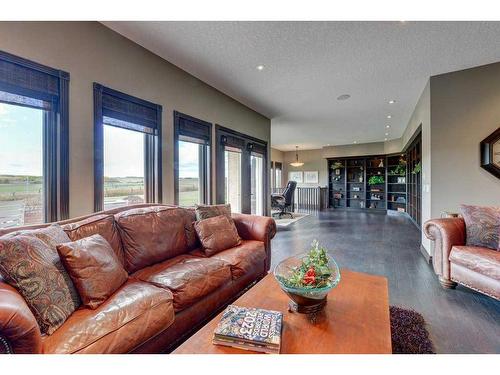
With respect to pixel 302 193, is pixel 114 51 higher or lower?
higher

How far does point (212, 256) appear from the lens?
7.83 feet

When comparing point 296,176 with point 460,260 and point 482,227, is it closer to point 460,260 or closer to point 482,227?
point 482,227

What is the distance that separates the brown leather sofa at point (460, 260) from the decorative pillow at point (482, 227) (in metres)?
0.06

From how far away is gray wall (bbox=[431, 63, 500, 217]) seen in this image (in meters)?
3.24

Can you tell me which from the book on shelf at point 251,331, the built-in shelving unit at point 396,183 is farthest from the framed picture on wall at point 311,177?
the book on shelf at point 251,331

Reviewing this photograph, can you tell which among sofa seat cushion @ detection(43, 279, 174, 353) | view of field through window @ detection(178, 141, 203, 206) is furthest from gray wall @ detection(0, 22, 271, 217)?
sofa seat cushion @ detection(43, 279, 174, 353)

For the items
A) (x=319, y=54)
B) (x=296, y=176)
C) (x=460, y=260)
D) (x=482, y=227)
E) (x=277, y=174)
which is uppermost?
(x=319, y=54)

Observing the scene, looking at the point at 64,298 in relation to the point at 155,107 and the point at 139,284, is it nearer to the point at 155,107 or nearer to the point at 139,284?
the point at 139,284

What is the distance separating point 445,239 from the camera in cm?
259

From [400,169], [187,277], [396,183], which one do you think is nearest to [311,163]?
[396,183]

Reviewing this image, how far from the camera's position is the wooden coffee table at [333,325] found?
3.51 feet

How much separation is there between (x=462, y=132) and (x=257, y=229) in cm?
317
